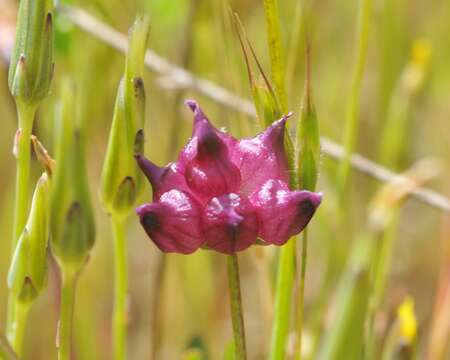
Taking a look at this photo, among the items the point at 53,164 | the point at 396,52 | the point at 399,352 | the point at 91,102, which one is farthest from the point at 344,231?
the point at 53,164

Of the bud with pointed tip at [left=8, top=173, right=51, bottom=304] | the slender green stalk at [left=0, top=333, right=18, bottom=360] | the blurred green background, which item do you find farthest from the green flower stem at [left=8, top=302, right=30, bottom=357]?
the blurred green background

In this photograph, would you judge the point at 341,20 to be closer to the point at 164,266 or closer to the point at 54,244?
the point at 164,266

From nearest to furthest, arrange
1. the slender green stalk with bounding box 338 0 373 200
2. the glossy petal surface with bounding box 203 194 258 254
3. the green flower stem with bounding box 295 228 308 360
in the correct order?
the glossy petal surface with bounding box 203 194 258 254 < the green flower stem with bounding box 295 228 308 360 < the slender green stalk with bounding box 338 0 373 200

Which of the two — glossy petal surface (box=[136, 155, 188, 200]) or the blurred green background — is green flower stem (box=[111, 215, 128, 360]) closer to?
glossy petal surface (box=[136, 155, 188, 200])

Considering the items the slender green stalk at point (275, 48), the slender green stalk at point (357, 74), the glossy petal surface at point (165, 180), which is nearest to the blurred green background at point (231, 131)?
the slender green stalk at point (357, 74)

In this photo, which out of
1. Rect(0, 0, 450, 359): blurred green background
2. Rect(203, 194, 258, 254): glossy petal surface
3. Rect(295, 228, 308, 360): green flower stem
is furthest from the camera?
Rect(0, 0, 450, 359): blurred green background

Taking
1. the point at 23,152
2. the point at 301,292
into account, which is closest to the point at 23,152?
the point at 23,152

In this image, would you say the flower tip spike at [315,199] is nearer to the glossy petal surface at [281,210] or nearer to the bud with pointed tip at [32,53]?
the glossy petal surface at [281,210]

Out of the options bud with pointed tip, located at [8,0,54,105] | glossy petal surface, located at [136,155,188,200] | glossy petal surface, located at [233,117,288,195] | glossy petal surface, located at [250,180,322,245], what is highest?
bud with pointed tip, located at [8,0,54,105]
